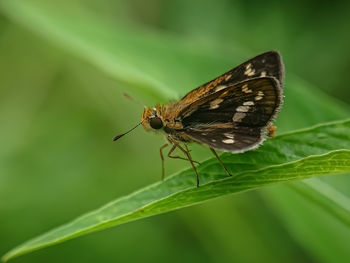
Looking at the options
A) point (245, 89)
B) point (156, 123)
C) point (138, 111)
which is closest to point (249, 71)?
point (245, 89)

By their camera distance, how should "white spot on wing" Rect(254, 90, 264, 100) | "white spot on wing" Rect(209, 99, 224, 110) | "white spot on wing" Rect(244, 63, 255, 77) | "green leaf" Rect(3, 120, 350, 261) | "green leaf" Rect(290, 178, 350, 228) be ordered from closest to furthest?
"green leaf" Rect(3, 120, 350, 261)
"green leaf" Rect(290, 178, 350, 228)
"white spot on wing" Rect(254, 90, 264, 100)
"white spot on wing" Rect(209, 99, 224, 110)
"white spot on wing" Rect(244, 63, 255, 77)

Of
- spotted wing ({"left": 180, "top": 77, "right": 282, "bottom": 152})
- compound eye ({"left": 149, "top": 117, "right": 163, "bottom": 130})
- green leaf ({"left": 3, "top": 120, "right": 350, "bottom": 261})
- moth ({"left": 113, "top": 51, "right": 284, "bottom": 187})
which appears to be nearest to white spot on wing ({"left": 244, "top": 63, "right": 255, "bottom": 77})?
moth ({"left": 113, "top": 51, "right": 284, "bottom": 187})

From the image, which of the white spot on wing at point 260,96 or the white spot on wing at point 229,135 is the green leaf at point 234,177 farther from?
the white spot on wing at point 260,96

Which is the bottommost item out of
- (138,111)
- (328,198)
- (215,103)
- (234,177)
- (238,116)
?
(328,198)

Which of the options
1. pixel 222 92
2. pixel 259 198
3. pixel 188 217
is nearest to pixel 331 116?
pixel 222 92

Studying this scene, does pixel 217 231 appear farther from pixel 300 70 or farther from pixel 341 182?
pixel 300 70

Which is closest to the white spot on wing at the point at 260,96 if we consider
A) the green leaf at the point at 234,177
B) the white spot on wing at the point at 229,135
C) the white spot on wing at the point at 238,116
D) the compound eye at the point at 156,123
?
the white spot on wing at the point at 238,116

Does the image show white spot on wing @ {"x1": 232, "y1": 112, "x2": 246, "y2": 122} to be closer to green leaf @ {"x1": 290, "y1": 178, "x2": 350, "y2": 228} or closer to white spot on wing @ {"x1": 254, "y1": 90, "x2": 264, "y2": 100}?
white spot on wing @ {"x1": 254, "y1": 90, "x2": 264, "y2": 100}

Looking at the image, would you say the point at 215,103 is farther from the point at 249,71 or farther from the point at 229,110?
the point at 249,71
